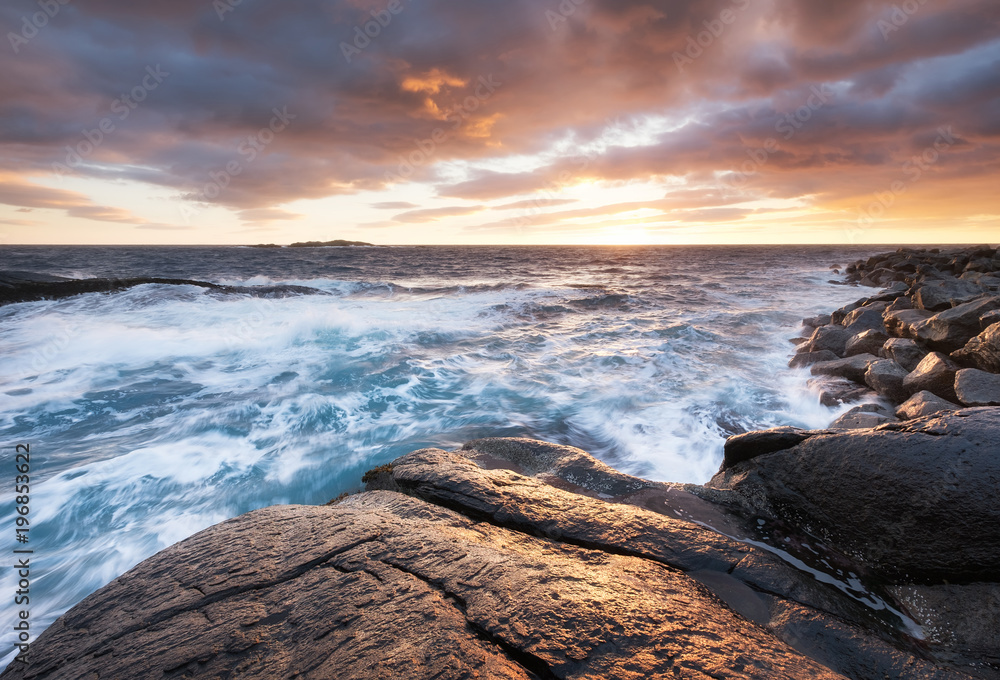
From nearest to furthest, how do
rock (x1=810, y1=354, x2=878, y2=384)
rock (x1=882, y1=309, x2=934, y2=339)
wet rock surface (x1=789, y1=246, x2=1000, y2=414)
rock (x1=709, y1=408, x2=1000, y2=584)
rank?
rock (x1=709, y1=408, x2=1000, y2=584)
wet rock surface (x1=789, y1=246, x2=1000, y2=414)
rock (x1=810, y1=354, x2=878, y2=384)
rock (x1=882, y1=309, x2=934, y2=339)

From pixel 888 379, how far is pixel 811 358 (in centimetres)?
236

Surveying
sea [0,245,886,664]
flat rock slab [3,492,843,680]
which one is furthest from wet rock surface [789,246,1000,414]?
flat rock slab [3,492,843,680]

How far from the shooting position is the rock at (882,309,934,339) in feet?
27.0

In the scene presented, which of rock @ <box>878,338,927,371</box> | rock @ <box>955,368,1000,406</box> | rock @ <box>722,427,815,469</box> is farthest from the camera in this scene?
rock @ <box>878,338,927,371</box>

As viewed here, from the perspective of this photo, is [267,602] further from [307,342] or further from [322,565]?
[307,342]

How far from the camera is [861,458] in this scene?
2969 millimetres

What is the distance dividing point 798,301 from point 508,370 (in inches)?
696

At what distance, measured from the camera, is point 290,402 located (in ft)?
25.3

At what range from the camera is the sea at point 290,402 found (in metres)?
4.70

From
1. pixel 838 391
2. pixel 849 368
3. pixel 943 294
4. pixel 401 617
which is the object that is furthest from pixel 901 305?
pixel 401 617

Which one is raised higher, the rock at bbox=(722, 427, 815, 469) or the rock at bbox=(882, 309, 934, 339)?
the rock at bbox=(882, 309, 934, 339)

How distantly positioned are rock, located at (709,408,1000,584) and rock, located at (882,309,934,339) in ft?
22.8

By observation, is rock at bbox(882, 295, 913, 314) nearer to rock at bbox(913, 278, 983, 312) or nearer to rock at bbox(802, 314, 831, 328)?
rock at bbox(913, 278, 983, 312)

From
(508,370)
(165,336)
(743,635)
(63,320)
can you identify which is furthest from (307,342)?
(743,635)
